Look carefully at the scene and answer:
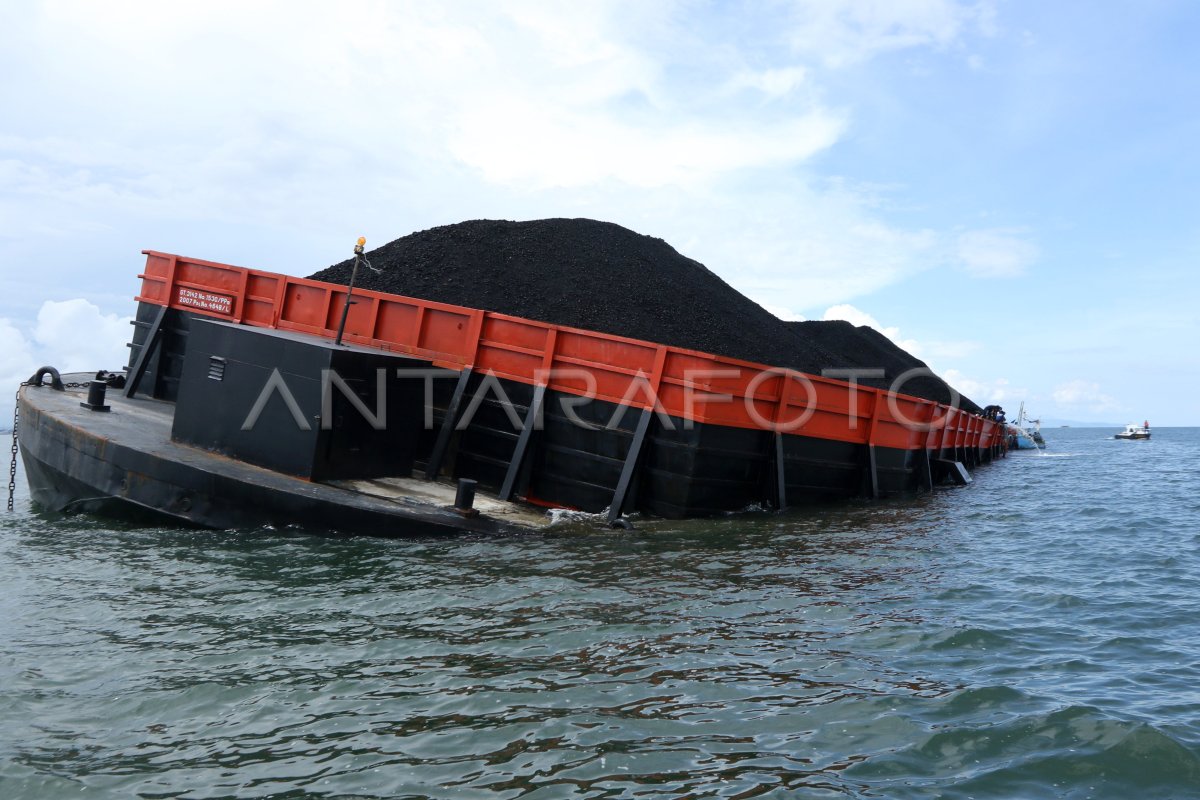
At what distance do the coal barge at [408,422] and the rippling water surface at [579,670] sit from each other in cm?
67

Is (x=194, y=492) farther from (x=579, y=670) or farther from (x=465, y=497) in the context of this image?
(x=579, y=670)

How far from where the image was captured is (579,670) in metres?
4.86

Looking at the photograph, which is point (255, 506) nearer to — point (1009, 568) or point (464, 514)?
point (464, 514)

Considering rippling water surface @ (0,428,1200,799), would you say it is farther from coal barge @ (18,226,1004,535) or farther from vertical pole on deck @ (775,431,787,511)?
vertical pole on deck @ (775,431,787,511)

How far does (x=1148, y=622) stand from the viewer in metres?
6.45

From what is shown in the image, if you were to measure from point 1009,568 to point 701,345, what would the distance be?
488 inches

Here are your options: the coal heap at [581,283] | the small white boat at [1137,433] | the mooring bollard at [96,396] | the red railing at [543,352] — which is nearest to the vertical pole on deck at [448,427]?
the red railing at [543,352]

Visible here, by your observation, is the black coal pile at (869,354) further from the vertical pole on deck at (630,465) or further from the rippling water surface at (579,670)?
the rippling water surface at (579,670)

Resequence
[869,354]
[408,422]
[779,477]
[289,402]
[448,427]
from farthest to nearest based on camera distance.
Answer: [869,354], [779,477], [448,427], [408,422], [289,402]

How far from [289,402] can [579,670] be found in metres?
5.27

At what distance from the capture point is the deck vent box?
8.80 metres

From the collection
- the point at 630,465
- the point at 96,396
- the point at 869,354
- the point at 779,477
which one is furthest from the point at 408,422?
the point at 869,354

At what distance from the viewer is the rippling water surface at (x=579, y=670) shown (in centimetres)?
367

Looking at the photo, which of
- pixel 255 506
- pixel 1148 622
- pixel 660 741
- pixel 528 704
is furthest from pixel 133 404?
pixel 1148 622
